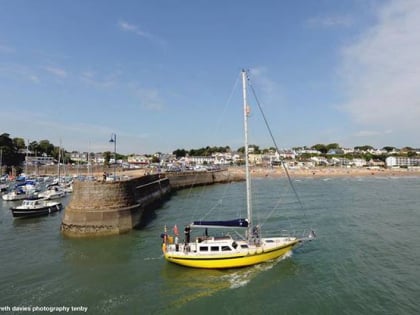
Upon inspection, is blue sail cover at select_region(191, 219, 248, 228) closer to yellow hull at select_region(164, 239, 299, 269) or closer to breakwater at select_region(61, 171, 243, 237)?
yellow hull at select_region(164, 239, 299, 269)

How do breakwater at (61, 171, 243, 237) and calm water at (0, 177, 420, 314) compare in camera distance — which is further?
breakwater at (61, 171, 243, 237)

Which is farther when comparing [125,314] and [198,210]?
[198,210]

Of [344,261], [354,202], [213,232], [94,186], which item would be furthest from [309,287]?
[354,202]

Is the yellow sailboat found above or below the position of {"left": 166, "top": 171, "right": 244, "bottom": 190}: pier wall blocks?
below

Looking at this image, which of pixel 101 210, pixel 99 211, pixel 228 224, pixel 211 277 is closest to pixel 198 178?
pixel 101 210

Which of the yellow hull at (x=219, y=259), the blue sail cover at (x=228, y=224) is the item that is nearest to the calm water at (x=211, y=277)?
the yellow hull at (x=219, y=259)

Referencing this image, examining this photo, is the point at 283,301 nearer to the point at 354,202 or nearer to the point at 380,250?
the point at 380,250

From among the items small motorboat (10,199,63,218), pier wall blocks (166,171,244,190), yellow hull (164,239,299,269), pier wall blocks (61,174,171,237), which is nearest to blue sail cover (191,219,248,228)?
yellow hull (164,239,299,269)

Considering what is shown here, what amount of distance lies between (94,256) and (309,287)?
16036 millimetres

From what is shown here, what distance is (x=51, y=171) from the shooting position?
111375 mm

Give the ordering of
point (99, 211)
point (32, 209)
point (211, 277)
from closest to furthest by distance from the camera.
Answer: point (211, 277) → point (99, 211) → point (32, 209)

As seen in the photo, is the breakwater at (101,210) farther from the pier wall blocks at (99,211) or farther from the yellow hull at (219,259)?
the yellow hull at (219,259)

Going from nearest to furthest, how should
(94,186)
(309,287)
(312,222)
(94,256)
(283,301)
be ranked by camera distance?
(283,301)
(309,287)
(94,256)
(94,186)
(312,222)

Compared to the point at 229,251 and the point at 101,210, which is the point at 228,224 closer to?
the point at 229,251
